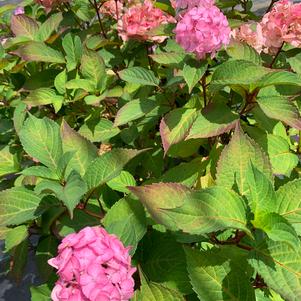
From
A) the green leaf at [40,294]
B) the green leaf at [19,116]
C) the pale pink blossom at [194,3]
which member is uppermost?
the pale pink blossom at [194,3]

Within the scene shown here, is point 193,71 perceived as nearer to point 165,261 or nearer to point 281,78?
point 281,78

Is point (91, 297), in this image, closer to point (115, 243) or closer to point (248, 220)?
point (115, 243)

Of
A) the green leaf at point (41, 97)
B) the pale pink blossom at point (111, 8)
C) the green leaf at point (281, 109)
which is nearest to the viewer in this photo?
the green leaf at point (281, 109)

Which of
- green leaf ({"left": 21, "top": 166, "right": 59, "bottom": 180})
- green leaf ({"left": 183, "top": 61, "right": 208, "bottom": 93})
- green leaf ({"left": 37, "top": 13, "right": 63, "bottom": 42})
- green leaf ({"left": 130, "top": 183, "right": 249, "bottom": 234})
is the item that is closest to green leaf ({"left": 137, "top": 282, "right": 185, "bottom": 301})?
green leaf ({"left": 130, "top": 183, "right": 249, "bottom": 234})

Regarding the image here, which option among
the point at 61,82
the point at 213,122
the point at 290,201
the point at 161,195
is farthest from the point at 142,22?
the point at 290,201

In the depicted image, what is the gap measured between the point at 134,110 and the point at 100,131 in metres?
0.19

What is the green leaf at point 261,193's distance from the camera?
815 mm

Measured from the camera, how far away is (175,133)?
1.16 m

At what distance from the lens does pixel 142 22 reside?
151cm

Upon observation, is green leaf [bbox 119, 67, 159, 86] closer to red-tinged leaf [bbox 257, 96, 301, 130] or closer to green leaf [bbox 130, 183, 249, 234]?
red-tinged leaf [bbox 257, 96, 301, 130]

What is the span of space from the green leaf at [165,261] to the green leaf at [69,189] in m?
0.24

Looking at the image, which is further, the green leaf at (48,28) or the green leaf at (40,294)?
the green leaf at (48,28)

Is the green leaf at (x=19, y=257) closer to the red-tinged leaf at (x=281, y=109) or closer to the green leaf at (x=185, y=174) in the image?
the green leaf at (x=185, y=174)

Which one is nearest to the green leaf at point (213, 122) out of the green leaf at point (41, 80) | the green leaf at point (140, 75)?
the green leaf at point (140, 75)
